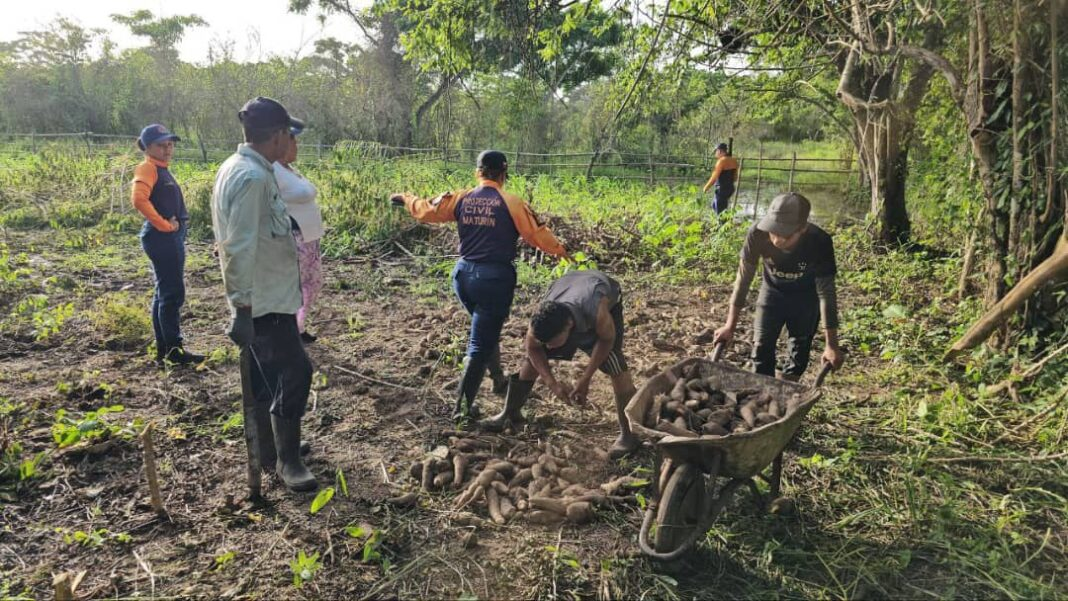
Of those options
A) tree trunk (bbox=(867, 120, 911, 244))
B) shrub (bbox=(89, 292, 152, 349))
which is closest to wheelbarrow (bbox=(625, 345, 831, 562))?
shrub (bbox=(89, 292, 152, 349))

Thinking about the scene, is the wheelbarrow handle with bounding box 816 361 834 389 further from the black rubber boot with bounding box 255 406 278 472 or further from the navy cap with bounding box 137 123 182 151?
the navy cap with bounding box 137 123 182 151

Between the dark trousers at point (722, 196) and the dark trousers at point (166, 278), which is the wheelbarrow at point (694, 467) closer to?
the dark trousers at point (166, 278)

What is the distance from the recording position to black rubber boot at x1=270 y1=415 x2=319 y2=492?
318cm

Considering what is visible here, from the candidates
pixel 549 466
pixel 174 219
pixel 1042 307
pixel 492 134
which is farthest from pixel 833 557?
pixel 492 134

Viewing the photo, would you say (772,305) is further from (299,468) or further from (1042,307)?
(299,468)

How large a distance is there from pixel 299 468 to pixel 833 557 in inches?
108

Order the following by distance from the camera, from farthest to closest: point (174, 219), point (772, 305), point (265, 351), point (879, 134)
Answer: point (879, 134), point (174, 219), point (772, 305), point (265, 351)

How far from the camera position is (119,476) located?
3.33 m

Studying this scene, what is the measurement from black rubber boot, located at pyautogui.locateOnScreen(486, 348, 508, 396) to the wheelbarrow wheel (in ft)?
6.70

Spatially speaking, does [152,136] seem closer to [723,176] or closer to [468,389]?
[468,389]

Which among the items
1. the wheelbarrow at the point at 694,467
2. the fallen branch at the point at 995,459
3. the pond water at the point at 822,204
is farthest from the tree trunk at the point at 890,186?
the wheelbarrow at the point at 694,467

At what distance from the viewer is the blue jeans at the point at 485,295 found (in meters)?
3.79

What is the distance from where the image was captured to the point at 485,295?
3.81 metres

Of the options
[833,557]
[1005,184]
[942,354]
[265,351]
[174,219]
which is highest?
[1005,184]
